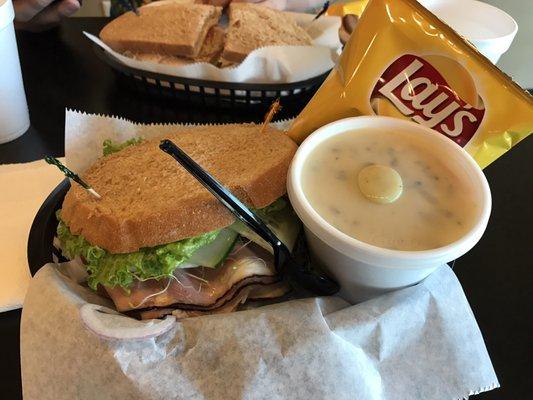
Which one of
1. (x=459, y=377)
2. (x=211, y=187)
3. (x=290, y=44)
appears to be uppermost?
(x=211, y=187)

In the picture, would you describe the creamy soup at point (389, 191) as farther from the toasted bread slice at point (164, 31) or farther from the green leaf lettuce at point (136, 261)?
the toasted bread slice at point (164, 31)

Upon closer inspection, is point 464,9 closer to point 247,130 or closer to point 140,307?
point 247,130

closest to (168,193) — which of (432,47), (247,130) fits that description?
(247,130)

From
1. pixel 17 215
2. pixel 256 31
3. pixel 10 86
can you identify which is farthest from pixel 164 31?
pixel 17 215

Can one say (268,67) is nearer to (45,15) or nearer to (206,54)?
(206,54)

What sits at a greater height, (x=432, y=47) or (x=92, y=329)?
(x=432, y=47)

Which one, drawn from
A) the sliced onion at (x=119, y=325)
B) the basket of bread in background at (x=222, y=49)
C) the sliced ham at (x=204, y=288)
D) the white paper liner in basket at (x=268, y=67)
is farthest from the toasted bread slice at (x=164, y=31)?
the sliced onion at (x=119, y=325)
